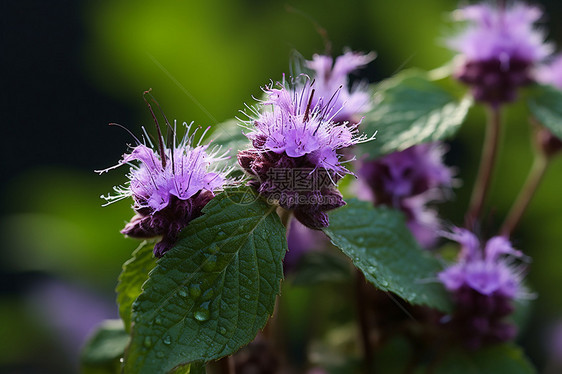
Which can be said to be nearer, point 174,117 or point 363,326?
point 363,326

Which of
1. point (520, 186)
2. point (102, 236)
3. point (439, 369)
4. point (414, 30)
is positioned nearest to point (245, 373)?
point (439, 369)

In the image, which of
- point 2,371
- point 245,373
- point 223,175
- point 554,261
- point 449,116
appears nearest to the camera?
point 223,175

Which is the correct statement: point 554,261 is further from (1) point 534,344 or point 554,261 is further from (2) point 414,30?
(2) point 414,30

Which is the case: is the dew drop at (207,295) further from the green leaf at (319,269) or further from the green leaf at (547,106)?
the green leaf at (547,106)

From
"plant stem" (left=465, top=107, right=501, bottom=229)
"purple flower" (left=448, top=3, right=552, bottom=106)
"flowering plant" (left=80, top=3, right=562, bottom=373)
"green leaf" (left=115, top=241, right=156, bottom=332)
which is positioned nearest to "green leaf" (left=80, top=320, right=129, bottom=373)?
"flowering plant" (left=80, top=3, right=562, bottom=373)

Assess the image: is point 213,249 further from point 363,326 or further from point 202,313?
point 363,326

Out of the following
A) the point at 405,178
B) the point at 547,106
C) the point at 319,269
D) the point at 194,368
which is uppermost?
the point at 547,106

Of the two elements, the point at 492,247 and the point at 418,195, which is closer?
the point at 492,247

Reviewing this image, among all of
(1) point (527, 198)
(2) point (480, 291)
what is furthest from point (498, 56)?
(2) point (480, 291)
